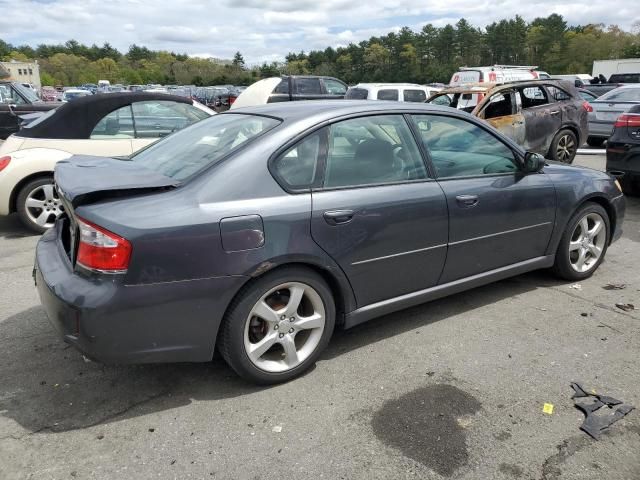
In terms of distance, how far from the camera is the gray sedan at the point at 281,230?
2.57 m

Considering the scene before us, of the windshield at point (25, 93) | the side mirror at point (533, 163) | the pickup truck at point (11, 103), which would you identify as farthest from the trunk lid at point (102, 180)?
the windshield at point (25, 93)

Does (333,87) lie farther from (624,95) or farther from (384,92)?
(624,95)

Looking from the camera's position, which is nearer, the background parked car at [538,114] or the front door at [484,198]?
the front door at [484,198]

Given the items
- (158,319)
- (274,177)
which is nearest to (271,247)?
(274,177)

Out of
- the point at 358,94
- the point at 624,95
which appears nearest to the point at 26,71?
the point at 358,94

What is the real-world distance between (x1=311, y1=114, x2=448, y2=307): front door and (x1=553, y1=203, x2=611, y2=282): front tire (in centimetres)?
146

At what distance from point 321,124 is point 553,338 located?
6.94ft

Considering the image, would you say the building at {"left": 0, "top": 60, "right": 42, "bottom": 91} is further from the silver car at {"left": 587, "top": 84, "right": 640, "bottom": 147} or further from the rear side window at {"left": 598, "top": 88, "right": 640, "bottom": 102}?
the rear side window at {"left": 598, "top": 88, "right": 640, "bottom": 102}

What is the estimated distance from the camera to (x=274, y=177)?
9.55ft

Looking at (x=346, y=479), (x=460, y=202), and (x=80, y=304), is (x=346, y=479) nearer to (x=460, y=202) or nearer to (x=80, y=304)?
(x=80, y=304)

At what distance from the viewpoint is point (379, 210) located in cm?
318

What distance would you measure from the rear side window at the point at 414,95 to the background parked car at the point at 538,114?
3.99 m

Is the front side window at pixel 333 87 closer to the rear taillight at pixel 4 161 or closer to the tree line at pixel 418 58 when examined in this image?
the rear taillight at pixel 4 161

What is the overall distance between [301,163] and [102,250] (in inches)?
46.1
